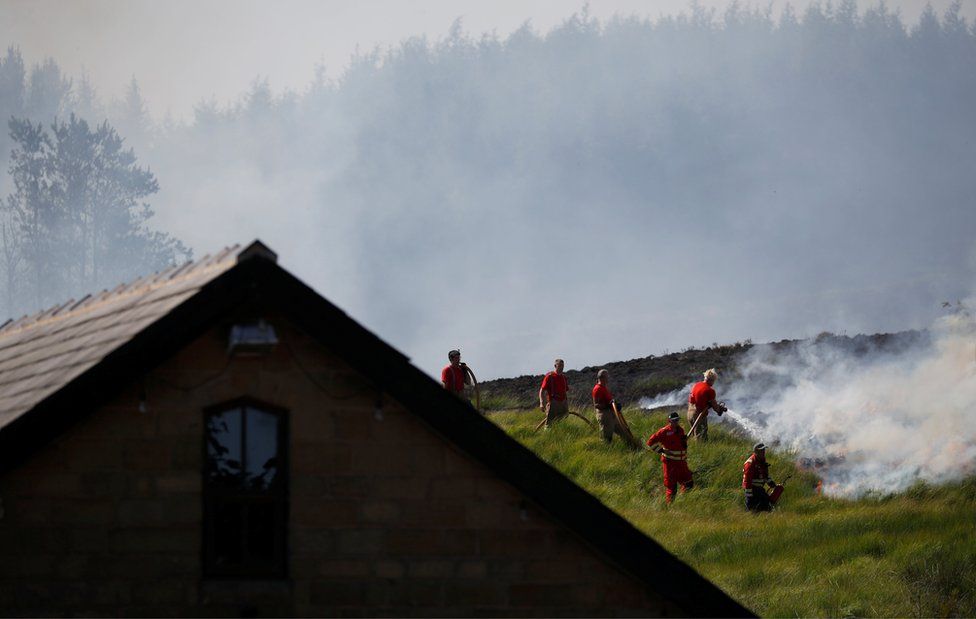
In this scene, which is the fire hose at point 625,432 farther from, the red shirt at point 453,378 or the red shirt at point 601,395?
the red shirt at point 453,378

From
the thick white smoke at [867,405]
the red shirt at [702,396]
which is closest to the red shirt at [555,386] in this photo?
the red shirt at [702,396]

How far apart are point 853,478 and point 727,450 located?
2661 millimetres

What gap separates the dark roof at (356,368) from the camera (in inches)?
441

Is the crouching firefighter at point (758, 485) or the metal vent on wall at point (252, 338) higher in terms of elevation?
the metal vent on wall at point (252, 338)

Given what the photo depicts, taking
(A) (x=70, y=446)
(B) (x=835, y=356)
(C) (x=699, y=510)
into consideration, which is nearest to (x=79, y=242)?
(B) (x=835, y=356)

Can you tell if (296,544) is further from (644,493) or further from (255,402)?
(644,493)

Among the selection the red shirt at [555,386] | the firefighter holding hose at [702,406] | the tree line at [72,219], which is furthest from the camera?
the tree line at [72,219]

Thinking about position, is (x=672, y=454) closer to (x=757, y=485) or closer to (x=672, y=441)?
(x=672, y=441)

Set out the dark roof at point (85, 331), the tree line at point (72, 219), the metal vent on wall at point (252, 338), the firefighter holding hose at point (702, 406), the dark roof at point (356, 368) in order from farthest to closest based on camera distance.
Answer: the tree line at point (72, 219) → the firefighter holding hose at point (702, 406) → the dark roof at point (85, 331) → the dark roof at point (356, 368) → the metal vent on wall at point (252, 338)

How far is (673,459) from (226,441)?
14768 mm

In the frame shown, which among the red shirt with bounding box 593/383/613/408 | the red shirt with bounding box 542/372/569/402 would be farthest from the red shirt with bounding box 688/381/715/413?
the red shirt with bounding box 542/372/569/402

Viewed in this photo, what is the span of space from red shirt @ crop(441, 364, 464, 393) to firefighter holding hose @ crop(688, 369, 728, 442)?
4.66m

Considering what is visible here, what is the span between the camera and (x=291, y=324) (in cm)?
1148

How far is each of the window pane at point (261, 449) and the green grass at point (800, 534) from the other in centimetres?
1069
